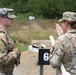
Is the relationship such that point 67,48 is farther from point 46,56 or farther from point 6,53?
point 46,56

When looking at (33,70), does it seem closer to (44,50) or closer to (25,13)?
(44,50)

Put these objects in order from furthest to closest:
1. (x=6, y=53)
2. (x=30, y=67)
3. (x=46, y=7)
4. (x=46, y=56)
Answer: (x=46, y=7)
(x=30, y=67)
(x=46, y=56)
(x=6, y=53)

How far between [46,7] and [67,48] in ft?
119

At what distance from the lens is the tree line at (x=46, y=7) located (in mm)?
39688

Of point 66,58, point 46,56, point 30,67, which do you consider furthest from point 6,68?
point 30,67

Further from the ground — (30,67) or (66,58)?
(66,58)

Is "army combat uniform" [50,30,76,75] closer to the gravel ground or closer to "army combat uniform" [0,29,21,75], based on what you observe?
"army combat uniform" [0,29,21,75]

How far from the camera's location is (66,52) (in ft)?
14.5

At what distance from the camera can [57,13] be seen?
133 ft

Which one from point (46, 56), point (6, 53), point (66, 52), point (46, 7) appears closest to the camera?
point (66, 52)

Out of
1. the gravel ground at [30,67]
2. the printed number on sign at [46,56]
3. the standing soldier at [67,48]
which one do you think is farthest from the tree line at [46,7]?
the standing soldier at [67,48]

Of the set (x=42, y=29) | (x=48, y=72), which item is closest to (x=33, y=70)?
(x=48, y=72)

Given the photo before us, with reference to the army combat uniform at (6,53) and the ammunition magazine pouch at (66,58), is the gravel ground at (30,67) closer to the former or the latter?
the army combat uniform at (6,53)

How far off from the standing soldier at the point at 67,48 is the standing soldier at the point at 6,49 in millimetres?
611
